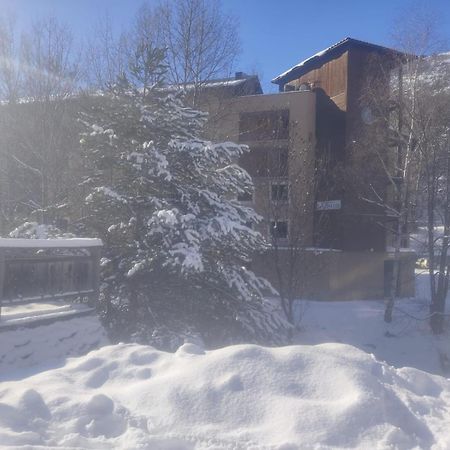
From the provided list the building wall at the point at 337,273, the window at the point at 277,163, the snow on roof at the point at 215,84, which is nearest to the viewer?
the window at the point at 277,163

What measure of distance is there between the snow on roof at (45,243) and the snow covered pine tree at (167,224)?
3302 mm

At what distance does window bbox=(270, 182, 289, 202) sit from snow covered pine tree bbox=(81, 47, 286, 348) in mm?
5859

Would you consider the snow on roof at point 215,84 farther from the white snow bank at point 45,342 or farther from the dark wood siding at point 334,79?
the white snow bank at point 45,342

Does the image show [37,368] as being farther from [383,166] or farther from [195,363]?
[383,166]

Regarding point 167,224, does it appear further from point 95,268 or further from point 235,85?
point 235,85

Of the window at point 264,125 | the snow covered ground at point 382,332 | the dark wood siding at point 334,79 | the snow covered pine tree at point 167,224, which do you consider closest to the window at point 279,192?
the window at point 264,125

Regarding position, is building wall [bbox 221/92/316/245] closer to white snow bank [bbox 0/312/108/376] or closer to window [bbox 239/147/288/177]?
window [bbox 239/147/288/177]

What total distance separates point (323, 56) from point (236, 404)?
24724 millimetres

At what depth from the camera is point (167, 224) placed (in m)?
12.5

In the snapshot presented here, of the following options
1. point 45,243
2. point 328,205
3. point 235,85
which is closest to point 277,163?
point 328,205

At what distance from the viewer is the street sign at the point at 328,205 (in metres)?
21.9

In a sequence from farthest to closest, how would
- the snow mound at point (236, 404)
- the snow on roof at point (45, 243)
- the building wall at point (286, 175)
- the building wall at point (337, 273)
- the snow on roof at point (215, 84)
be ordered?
1. the snow on roof at point (215, 84)
2. the building wall at point (337, 273)
3. the building wall at point (286, 175)
4. the snow on roof at point (45, 243)
5. the snow mound at point (236, 404)

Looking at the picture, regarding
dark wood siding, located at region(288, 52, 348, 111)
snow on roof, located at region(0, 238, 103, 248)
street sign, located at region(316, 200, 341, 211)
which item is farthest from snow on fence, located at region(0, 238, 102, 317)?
dark wood siding, located at region(288, 52, 348, 111)

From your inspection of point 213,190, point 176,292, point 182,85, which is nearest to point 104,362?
point 176,292
